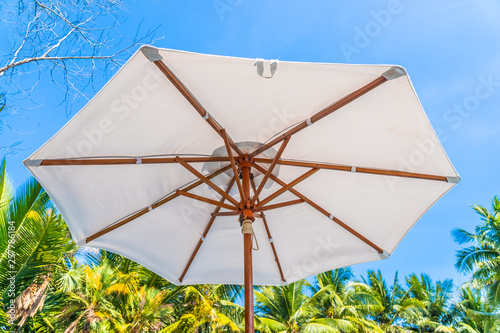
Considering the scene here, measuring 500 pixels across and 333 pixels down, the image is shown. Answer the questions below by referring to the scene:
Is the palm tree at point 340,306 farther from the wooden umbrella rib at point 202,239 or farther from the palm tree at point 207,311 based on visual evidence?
the wooden umbrella rib at point 202,239

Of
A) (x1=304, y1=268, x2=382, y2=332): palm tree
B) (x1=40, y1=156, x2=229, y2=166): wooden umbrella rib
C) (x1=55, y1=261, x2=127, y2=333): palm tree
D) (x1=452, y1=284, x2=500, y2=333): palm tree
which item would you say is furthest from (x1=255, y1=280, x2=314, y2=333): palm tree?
(x1=40, y1=156, x2=229, y2=166): wooden umbrella rib

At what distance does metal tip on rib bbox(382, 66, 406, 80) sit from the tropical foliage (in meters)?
7.37

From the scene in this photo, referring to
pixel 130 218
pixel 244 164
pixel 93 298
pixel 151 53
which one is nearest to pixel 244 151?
pixel 244 164

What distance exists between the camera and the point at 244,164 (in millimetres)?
4266

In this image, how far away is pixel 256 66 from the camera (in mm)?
3105

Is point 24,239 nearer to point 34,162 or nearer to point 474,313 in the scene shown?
point 34,162

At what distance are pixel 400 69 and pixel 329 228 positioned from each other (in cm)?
241

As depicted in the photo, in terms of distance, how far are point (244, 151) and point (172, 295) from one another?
9975mm

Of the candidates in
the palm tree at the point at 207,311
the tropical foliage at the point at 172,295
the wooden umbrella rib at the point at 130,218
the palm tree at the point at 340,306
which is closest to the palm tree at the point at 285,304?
the tropical foliage at the point at 172,295

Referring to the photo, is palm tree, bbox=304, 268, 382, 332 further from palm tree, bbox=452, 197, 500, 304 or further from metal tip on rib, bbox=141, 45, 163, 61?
metal tip on rib, bbox=141, 45, 163, 61

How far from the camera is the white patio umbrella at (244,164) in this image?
3328 mm

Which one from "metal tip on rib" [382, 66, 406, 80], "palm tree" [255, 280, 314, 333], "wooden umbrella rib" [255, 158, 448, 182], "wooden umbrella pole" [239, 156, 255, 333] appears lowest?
"wooden umbrella pole" [239, 156, 255, 333]

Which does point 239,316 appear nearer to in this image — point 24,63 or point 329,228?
point 329,228

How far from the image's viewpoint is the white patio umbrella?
3.33 meters
